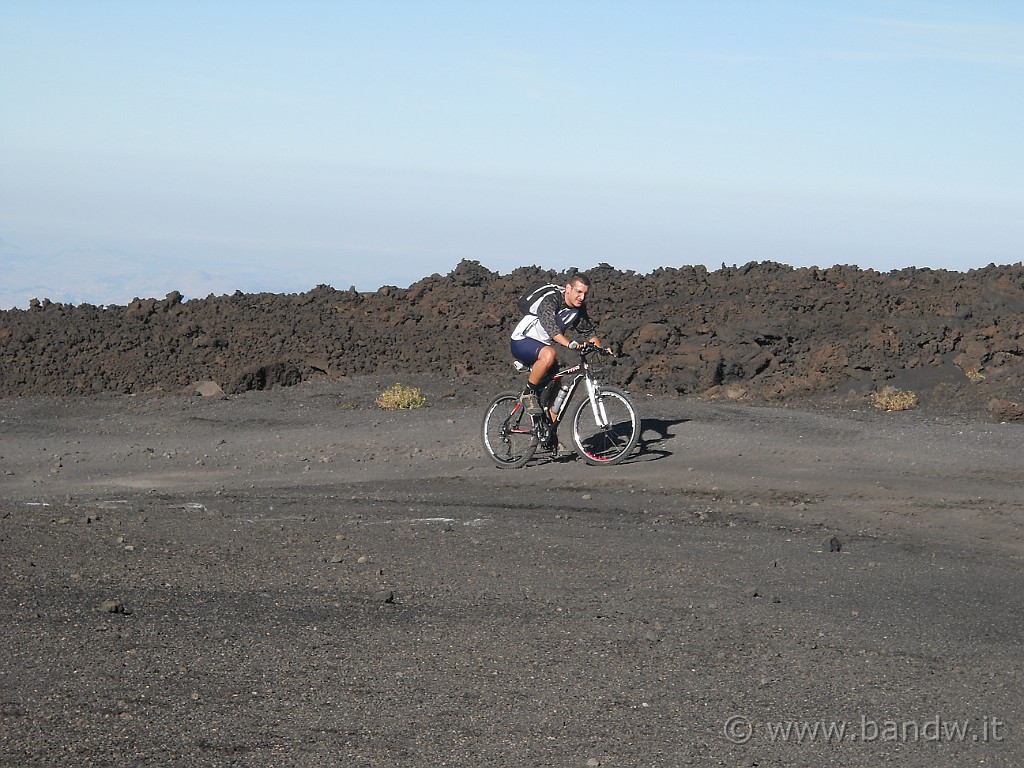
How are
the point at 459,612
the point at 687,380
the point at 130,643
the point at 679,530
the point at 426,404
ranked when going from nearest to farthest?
1. the point at 130,643
2. the point at 459,612
3. the point at 679,530
4. the point at 426,404
5. the point at 687,380

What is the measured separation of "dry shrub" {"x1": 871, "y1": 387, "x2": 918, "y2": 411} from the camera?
1688 cm

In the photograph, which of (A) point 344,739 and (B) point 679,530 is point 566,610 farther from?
(B) point 679,530

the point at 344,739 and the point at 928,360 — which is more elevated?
the point at 928,360

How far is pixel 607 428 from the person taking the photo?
11695 millimetres

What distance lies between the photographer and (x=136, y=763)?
13.1 feet

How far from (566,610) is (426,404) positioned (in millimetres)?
10982

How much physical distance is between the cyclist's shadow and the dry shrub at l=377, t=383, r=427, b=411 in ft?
13.6

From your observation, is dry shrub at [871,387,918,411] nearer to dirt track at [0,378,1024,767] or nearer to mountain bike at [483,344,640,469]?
dirt track at [0,378,1024,767]

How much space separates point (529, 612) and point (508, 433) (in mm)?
6012

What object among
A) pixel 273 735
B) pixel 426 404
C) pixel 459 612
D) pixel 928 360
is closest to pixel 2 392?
pixel 426 404

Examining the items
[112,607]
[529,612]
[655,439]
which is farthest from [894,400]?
[112,607]

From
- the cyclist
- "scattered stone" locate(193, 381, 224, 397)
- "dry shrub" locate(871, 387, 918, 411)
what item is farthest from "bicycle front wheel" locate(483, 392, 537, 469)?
"scattered stone" locate(193, 381, 224, 397)

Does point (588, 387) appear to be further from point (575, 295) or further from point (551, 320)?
point (575, 295)

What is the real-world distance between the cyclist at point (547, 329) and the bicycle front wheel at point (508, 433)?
0.18 m
